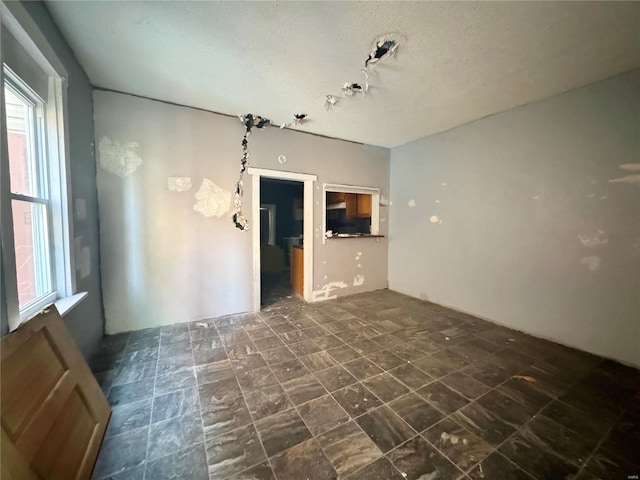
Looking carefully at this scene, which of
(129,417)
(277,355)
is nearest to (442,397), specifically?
(277,355)

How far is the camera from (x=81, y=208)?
209 centimetres

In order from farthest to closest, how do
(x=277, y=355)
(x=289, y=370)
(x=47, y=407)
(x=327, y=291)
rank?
(x=327, y=291)
(x=277, y=355)
(x=289, y=370)
(x=47, y=407)

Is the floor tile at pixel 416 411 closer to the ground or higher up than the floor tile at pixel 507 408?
closer to the ground

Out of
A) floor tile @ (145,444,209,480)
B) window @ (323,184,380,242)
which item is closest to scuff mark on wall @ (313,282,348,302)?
window @ (323,184,380,242)

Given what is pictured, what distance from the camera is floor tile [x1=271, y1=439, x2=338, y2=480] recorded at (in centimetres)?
114

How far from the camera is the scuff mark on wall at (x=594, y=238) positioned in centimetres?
223

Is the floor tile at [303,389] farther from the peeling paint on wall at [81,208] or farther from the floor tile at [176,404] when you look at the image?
the peeling paint on wall at [81,208]

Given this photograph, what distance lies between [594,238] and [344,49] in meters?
3.02

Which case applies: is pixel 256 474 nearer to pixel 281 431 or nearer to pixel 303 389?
pixel 281 431

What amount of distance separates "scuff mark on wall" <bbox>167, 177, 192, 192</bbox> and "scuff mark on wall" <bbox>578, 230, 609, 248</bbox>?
4.43m

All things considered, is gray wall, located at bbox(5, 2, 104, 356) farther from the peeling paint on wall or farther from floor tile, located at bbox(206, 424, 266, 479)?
floor tile, located at bbox(206, 424, 266, 479)

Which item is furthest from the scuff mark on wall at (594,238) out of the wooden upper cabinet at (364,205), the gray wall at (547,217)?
the wooden upper cabinet at (364,205)

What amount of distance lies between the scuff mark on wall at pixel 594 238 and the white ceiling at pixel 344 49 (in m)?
1.50

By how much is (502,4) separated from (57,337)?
11.1 ft
